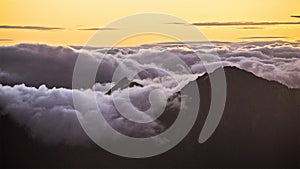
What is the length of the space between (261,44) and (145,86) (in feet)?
2.81

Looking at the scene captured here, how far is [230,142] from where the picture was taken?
3.30 metres

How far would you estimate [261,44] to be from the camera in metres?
3.33

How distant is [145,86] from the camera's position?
3.28 meters

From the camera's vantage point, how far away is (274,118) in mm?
3336

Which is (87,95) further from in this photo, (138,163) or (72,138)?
(138,163)

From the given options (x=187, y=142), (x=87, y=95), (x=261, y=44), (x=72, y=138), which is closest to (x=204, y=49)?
(x=261, y=44)

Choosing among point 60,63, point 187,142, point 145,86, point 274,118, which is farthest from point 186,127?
point 60,63

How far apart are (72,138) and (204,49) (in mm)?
1086

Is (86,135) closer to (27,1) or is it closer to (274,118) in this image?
(27,1)

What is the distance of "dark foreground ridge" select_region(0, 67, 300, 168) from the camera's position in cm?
327

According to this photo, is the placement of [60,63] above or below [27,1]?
below

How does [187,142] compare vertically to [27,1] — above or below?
below

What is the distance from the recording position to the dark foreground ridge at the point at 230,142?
10.7 ft

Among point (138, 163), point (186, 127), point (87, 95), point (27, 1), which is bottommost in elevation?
point (138, 163)
